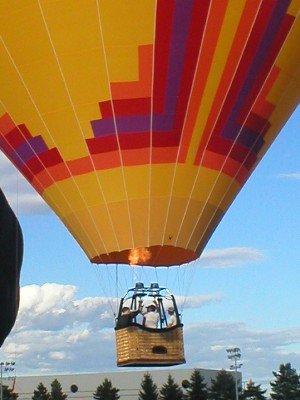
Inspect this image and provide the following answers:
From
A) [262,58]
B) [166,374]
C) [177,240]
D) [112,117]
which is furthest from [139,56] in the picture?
[166,374]

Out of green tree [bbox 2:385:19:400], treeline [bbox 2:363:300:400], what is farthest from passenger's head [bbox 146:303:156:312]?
green tree [bbox 2:385:19:400]

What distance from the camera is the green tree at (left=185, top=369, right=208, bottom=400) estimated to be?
55625mm

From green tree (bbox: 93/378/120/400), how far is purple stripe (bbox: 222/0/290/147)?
148 ft

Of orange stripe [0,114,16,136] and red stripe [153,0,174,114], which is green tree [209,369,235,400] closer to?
orange stripe [0,114,16,136]

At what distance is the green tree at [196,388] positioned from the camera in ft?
182

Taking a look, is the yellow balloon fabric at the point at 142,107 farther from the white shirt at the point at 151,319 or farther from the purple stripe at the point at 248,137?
the white shirt at the point at 151,319

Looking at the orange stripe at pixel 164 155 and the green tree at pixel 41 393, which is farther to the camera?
the green tree at pixel 41 393

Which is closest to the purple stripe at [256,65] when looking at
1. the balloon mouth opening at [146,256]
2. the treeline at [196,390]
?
the balloon mouth opening at [146,256]

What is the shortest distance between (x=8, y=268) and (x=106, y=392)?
5721cm

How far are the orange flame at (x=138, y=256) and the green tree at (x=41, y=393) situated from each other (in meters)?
46.4

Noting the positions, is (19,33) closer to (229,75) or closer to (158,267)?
(229,75)

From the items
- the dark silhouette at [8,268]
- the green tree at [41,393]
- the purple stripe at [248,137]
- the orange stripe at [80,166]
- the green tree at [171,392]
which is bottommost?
the dark silhouette at [8,268]

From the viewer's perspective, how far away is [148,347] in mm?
13789

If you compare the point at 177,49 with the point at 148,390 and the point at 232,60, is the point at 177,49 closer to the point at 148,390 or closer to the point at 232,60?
the point at 232,60
